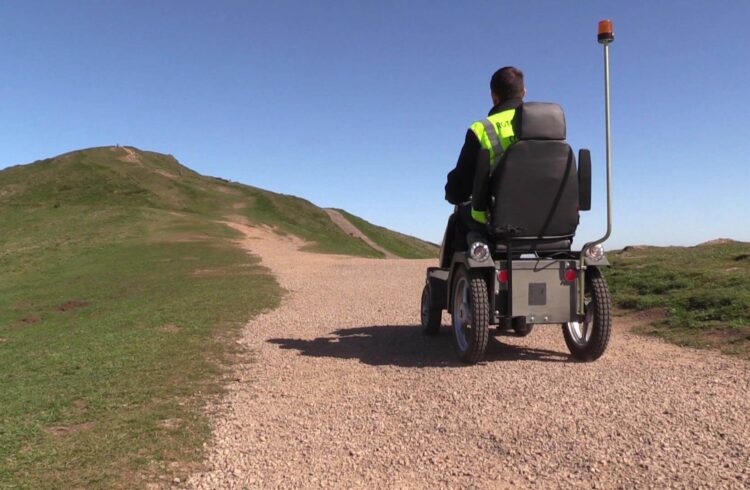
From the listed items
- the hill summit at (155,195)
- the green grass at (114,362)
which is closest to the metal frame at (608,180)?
the green grass at (114,362)

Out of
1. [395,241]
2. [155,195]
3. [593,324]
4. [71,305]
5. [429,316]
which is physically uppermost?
[155,195]

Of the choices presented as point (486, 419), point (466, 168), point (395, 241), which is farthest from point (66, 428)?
point (395, 241)

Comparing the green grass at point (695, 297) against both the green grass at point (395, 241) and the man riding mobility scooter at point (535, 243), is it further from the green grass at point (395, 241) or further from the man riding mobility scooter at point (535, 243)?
the green grass at point (395, 241)

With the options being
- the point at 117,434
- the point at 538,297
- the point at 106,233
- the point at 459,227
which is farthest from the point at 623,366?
the point at 106,233

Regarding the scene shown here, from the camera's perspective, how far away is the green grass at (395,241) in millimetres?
55531

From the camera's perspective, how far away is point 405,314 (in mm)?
10484

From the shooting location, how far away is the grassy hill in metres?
3.71

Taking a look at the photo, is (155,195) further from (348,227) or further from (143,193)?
(348,227)

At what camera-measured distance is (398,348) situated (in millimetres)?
7215

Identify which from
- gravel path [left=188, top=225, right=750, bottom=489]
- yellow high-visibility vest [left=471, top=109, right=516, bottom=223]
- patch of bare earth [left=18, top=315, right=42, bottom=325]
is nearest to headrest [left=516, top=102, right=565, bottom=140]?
yellow high-visibility vest [left=471, top=109, right=516, bottom=223]

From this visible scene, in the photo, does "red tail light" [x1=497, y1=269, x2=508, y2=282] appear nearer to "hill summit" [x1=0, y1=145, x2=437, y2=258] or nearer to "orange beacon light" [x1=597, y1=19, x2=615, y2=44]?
"orange beacon light" [x1=597, y1=19, x2=615, y2=44]

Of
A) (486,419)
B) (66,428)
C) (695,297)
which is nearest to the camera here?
(486,419)

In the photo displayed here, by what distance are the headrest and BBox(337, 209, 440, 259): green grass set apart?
45.5 metres

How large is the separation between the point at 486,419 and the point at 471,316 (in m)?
1.71
